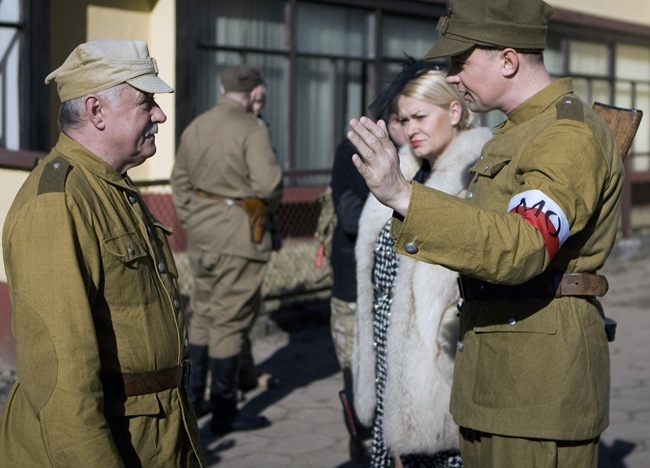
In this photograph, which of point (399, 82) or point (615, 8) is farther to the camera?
point (615, 8)

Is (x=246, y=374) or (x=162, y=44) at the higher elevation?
(x=162, y=44)

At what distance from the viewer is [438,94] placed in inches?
165

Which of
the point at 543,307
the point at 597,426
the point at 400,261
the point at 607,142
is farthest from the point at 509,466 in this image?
the point at 400,261

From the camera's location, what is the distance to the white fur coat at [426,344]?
3.95 m

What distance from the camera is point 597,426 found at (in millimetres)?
2973

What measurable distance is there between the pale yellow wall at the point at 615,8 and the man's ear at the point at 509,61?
39.4ft

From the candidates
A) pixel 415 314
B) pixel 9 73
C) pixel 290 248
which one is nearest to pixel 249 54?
pixel 290 248

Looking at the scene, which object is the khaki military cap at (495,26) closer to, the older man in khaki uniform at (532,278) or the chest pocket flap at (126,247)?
the older man in khaki uniform at (532,278)

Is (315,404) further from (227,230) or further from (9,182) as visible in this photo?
(9,182)

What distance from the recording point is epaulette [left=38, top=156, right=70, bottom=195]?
265 centimetres

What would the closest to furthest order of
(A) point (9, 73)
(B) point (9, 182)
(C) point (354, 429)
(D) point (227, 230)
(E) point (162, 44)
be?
(C) point (354, 429), (D) point (227, 230), (B) point (9, 182), (A) point (9, 73), (E) point (162, 44)

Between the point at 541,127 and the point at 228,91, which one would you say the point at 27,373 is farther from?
the point at 228,91

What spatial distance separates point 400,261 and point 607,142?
4.78 ft

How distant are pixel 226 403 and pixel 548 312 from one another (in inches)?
139
